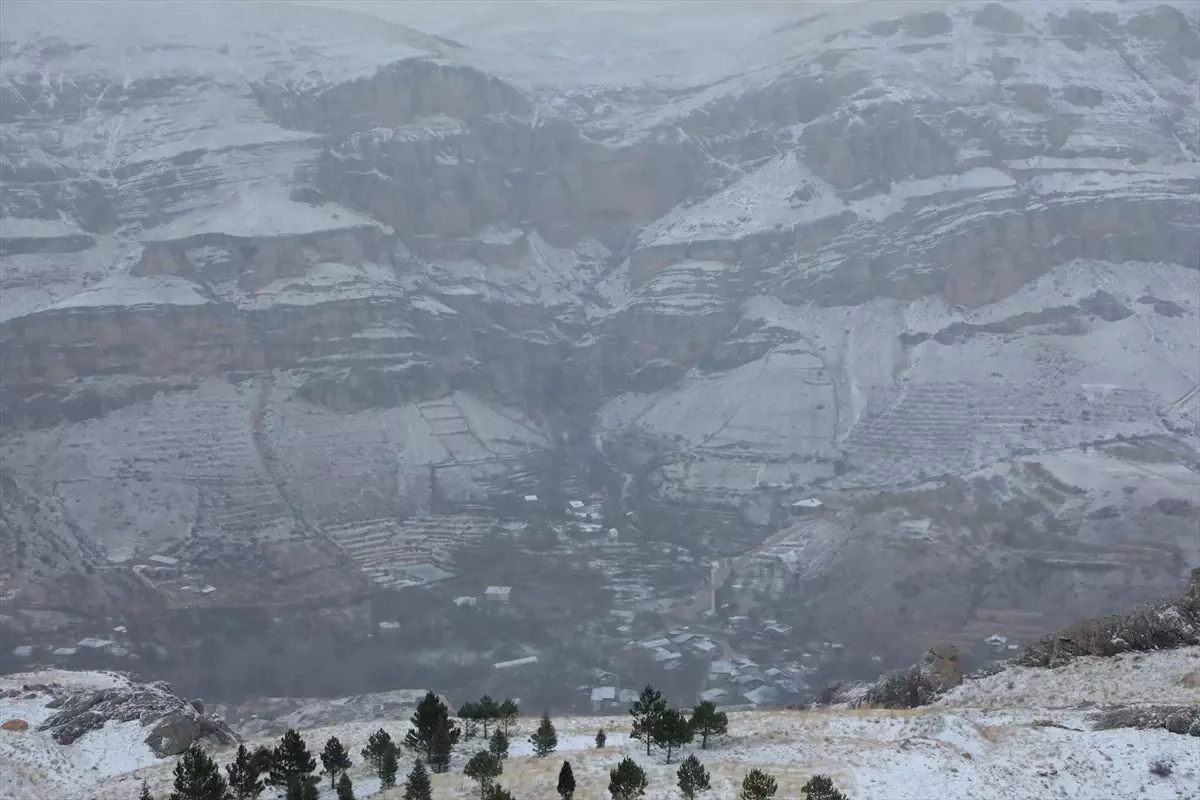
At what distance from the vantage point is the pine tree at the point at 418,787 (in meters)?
24.7

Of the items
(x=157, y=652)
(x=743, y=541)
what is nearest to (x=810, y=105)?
(x=743, y=541)

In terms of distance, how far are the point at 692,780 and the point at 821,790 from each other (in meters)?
2.87

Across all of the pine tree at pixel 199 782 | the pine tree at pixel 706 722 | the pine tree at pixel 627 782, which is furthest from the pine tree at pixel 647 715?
the pine tree at pixel 199 782

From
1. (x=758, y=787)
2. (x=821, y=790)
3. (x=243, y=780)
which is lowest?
(x=243, y=780)

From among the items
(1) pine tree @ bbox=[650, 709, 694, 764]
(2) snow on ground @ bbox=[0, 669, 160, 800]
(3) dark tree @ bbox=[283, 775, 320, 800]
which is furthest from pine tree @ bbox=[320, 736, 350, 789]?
(1) pine tree @ bbox=[650, 709, 694, 764]

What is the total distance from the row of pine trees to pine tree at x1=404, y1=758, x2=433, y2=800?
0.02 m

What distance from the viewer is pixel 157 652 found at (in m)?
80.4

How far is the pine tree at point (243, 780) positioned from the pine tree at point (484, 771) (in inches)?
192

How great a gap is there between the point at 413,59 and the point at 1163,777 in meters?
129

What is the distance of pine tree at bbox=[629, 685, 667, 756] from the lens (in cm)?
2817

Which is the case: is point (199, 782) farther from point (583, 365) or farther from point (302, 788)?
point (583, 365)

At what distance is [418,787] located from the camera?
24.9 meters

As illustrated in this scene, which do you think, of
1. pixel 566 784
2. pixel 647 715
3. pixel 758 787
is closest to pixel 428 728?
pixel 647 715

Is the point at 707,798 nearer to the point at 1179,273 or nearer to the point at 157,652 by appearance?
the point at 157,652
